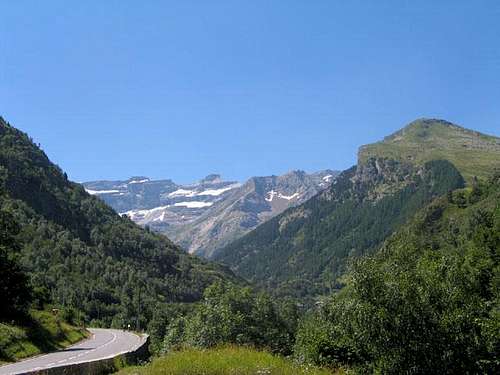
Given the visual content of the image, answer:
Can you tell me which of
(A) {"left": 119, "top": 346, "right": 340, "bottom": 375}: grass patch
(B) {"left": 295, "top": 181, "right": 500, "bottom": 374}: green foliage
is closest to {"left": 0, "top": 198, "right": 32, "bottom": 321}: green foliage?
(B) {"left": 295, "top": 181, "right": 500, "bottom": 374}: green foliage

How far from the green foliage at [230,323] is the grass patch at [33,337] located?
12848 millimetres

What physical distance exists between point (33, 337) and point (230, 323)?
28.3 metres

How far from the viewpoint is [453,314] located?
27.5 m

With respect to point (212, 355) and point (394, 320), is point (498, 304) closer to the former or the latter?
point (394, 320)

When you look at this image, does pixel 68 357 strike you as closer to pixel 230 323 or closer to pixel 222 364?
pixel 222 364

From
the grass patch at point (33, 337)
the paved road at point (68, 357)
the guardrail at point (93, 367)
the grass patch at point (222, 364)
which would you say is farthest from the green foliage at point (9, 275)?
the grass patch at point (222, 364)

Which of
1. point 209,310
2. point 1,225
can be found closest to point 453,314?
point 1,225

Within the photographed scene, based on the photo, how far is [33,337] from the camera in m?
54.2

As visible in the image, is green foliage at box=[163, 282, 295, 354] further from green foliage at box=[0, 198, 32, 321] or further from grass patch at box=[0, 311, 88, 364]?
green foliage at box=[0, 198, 32, 321]

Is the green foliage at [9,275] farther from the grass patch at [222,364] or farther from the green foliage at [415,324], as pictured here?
the grass patch at [222,364]

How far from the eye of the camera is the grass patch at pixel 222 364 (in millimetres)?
18859

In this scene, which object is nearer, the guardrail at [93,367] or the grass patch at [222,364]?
A: the grass patch at [222,364]

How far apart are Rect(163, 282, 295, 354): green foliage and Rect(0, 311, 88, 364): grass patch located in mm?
12848

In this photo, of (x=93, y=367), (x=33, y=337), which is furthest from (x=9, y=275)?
(x=93, y=367)
